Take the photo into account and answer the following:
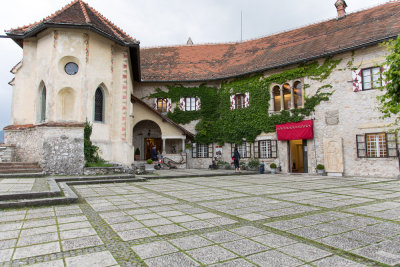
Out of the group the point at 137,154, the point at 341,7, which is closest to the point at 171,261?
the point at 137,154

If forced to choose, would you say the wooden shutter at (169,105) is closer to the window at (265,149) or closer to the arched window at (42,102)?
the window at (265,149)

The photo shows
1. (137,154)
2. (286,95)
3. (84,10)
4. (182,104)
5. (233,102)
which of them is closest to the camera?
(84,10)

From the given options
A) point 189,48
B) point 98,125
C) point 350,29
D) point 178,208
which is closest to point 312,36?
point 350,29

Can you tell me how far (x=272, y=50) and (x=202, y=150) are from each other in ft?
33.6

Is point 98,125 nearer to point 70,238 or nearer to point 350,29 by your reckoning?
point 70,238

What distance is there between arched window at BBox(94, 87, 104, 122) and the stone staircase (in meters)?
3.98

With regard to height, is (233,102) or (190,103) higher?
(190,103)

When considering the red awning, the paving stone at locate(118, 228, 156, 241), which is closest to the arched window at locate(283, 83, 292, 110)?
the red awning

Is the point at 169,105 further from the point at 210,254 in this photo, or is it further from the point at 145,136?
the point at 210,254

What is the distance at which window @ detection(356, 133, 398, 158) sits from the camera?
14.6m

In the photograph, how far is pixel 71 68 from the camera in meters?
14.6

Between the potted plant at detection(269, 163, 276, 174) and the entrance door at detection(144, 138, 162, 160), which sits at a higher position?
the entrance door at detection(144, 138, 162, 160)

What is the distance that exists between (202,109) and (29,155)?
13342mm

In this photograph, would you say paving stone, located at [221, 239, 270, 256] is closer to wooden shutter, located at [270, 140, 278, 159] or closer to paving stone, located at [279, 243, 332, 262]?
paving stone, located at [279, 243, 332, 262]
